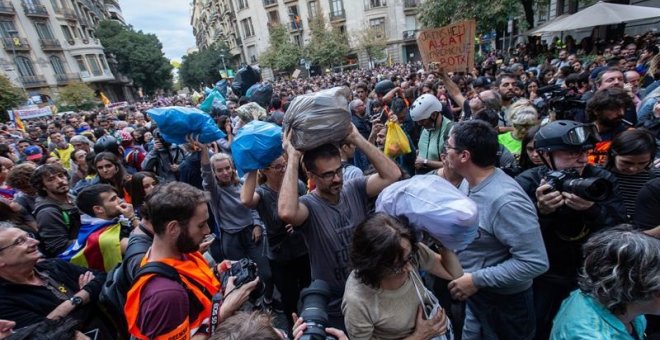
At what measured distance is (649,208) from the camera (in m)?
2.02

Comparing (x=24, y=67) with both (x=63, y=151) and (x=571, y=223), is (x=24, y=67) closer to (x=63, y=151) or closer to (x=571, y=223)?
(x=63, y=151)

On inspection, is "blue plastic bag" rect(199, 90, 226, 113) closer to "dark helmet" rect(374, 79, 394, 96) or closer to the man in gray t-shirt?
"dark helmet" rect(374, 79, 394, 96)

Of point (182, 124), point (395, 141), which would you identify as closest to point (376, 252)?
point (182, 124)

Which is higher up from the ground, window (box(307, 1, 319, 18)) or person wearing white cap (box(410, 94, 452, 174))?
window (box(307, 1, 319, 18))

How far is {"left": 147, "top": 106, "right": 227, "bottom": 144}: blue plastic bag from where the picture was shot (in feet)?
10.2

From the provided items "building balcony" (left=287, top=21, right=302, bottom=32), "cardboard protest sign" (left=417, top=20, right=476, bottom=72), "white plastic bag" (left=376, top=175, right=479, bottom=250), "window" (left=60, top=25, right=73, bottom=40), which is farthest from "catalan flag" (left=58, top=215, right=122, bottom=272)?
"window" (left=60, top=25, right=73, bottom=40)

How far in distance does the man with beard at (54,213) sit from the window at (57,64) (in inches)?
1784

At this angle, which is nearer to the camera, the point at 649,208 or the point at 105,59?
the point at 649,208

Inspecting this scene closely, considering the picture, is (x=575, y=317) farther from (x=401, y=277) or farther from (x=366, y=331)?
(x=366, y=331)

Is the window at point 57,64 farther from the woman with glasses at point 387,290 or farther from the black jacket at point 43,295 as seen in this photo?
the woman with glasses at point 387,290

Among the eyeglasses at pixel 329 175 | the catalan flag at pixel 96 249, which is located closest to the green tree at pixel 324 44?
the catalan flag at pixel 96 249

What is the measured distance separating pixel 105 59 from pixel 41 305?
54.0 m

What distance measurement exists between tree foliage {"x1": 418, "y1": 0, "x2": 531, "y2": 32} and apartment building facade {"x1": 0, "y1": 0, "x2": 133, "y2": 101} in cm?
3891

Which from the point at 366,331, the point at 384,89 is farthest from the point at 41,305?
the point at 384,89
